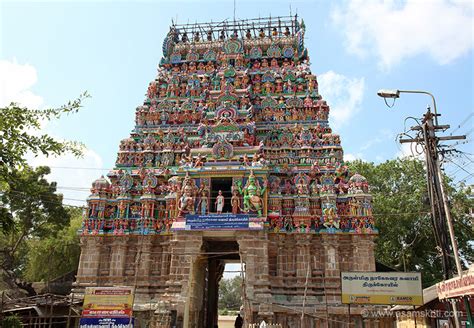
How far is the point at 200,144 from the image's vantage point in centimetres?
2314

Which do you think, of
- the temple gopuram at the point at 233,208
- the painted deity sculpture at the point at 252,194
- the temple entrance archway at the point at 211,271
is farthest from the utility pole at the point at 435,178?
the temple entrance archway at the point at 211,271

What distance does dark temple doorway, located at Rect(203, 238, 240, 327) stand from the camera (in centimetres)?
2175

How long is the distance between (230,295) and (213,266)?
65372 millimetres

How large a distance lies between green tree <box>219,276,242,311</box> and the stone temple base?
62653 millimetres

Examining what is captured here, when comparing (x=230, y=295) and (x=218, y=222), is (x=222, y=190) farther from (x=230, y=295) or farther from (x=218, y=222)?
(x=230, y=295)

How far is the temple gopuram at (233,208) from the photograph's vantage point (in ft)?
61.9

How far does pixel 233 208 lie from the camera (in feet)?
64.8

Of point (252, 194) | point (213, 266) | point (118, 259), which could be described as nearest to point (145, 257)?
point (118, 259)

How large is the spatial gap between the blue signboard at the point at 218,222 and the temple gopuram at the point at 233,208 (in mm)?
50

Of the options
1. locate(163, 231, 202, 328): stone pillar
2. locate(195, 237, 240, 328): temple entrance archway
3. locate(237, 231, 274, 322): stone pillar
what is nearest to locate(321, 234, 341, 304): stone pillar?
locate(237, 231, 274, 322): stone pillar

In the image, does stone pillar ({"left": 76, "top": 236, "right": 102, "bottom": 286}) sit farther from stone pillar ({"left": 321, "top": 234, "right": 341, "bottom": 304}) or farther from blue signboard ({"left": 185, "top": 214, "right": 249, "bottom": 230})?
stone pillar ({"left": 321, "top": 234, "right": 341, "bottom": 304})

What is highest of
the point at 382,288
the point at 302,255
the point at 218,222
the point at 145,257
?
the point at 218,222

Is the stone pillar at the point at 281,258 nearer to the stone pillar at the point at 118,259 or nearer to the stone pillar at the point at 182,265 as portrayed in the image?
the stone pillar at the point at 182,265

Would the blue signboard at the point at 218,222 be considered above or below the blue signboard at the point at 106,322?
above
